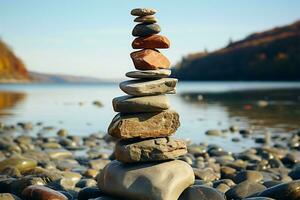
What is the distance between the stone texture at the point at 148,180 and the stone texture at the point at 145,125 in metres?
0.53

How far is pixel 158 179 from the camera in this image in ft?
25.2

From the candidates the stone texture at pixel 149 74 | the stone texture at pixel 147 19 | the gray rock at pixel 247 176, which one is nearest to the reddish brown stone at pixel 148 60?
the stone texture at pixel 149 74

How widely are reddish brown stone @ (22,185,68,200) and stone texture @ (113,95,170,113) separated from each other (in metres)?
1.89

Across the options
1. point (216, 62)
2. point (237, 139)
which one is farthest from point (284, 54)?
point (237, 139)

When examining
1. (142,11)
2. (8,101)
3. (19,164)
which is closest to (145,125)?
(142,11)

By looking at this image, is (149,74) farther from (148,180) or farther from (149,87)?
(148,180)

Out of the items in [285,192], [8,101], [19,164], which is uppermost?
[285,192]

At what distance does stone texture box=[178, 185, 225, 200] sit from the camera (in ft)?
26.3

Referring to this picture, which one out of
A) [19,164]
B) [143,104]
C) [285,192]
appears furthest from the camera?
[19,164]

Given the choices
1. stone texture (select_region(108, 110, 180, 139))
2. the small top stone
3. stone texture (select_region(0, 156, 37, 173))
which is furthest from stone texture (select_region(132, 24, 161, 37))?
stone texture (select_region(0, 156, 37, 173))

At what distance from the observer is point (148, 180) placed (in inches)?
303

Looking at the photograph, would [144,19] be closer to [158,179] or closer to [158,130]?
[158,130]

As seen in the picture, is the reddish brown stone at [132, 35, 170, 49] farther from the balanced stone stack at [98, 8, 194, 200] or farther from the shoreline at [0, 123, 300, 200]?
the shoreline at [0, 123, 300, 200]

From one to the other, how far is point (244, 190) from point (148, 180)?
250 centimetres
